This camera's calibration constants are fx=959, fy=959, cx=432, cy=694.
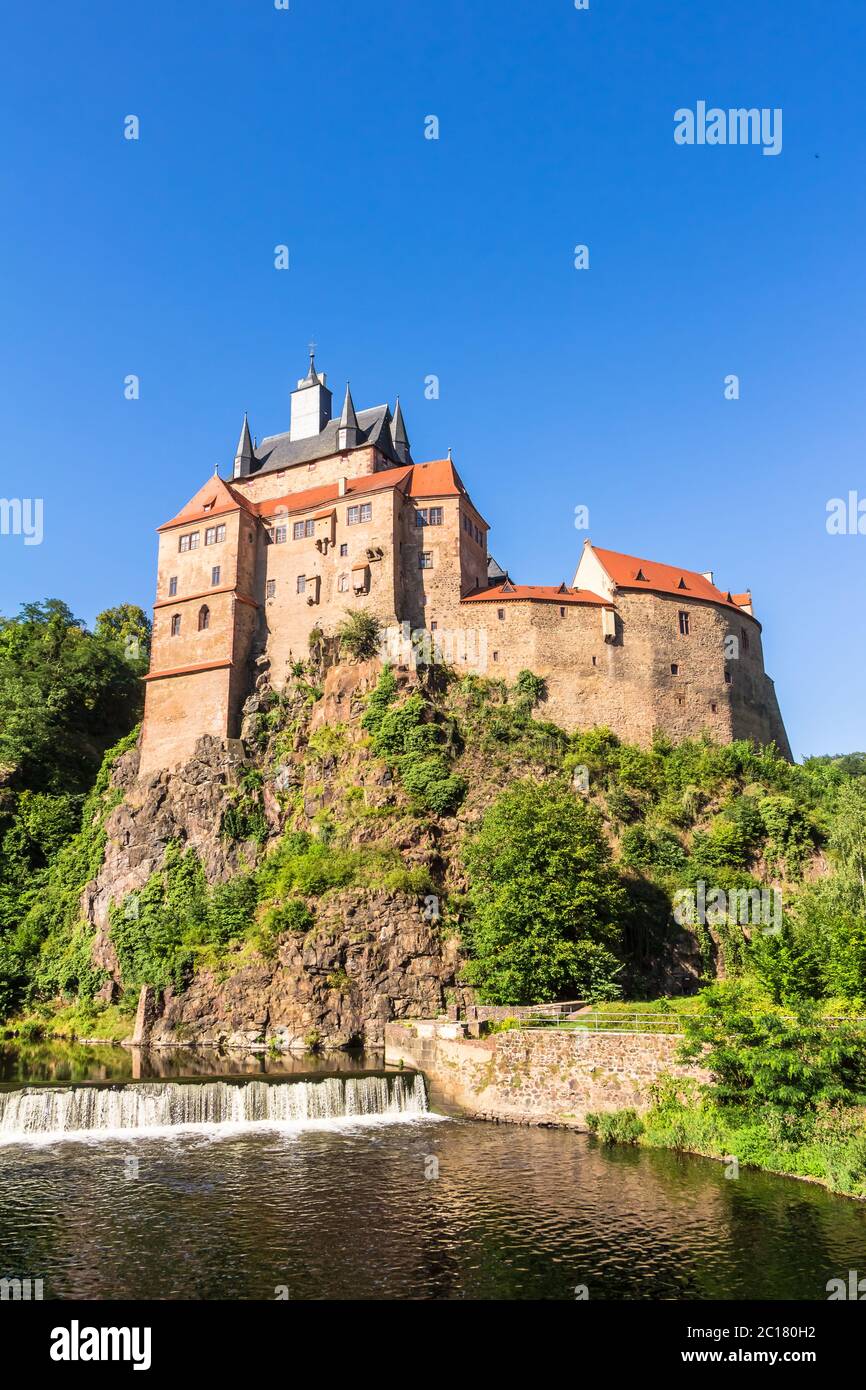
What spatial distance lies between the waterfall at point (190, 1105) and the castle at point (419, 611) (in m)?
30.3

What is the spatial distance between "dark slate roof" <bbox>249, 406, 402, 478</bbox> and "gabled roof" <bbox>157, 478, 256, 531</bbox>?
404cm

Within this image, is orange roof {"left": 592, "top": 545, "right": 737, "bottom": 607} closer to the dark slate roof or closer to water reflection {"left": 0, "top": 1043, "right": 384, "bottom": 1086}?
the dark slate roof

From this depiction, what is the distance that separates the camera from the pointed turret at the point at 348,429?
218 feet

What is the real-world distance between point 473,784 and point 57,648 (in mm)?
34285

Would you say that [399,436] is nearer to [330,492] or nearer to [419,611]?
[330,492]

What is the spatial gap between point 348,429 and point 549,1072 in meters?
50.1

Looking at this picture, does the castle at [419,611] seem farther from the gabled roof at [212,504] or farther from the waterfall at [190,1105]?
the waterfall at [190,1105]

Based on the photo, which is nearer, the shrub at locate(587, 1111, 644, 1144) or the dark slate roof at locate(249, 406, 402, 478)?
the shrub at locate(587, 1111, 644, 1144)

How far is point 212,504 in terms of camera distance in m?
64.7

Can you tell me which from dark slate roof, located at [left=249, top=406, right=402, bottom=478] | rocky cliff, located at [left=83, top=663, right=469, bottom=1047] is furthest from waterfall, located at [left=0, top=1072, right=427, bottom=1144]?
dark slate roof, located at [left=249, top=406, right=402, bottom=478]

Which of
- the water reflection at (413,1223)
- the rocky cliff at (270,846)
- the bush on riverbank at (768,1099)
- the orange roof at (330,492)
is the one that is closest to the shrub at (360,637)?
the rocky cliff at (270,846)

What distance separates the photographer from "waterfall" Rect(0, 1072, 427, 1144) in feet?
88.1
